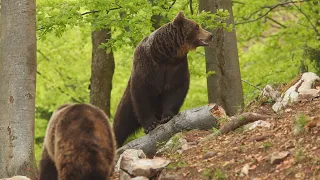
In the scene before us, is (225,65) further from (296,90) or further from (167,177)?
(167,177)

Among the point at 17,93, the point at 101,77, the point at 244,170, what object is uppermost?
the point at 17,93

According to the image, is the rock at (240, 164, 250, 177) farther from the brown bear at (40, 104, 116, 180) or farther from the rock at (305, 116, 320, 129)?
the brown bear at (40, 104, 116, 180)

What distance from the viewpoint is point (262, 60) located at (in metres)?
18.2

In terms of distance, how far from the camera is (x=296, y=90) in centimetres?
859

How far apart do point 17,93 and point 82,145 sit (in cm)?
266

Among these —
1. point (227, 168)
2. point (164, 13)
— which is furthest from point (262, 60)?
point (227, 168)

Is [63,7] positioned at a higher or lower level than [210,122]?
higher

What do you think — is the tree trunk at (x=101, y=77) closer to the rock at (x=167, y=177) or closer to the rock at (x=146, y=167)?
the rock at (x=146, y=167)

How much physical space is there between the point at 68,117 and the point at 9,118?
2225 millimetres

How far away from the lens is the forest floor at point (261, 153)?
605 cm

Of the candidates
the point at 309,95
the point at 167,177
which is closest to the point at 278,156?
the point at 167,177

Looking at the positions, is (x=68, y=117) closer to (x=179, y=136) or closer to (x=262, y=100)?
(x=179, y=136)

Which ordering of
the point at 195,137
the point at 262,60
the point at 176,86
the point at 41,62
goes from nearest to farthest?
the point at 195,137, the point at 176,86, the point at 262,60, the point at 41,62

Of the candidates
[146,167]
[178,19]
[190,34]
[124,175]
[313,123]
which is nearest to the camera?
[313,123]
